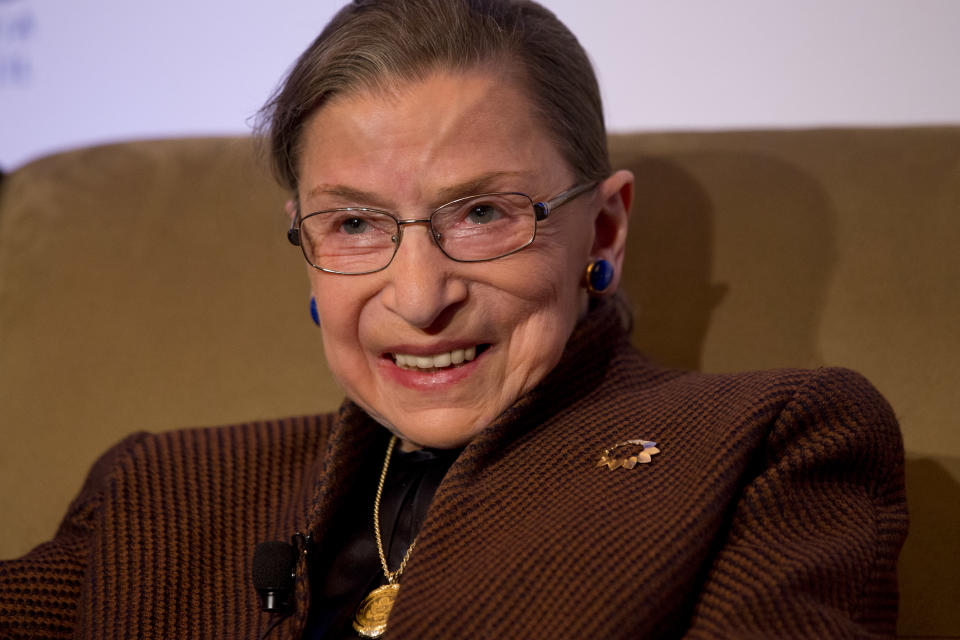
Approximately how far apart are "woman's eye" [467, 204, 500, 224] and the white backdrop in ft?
2.31

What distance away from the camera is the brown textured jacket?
3.57ft

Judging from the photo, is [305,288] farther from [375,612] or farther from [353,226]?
[375,612]

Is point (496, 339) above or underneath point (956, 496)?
above

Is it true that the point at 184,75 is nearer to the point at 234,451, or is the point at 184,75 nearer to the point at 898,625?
the point at 234,451

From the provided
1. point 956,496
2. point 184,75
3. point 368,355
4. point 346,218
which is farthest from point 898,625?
point 184,75

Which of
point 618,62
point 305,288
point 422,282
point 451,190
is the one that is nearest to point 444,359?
point 422,282

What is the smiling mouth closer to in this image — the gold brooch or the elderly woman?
the elderly woman

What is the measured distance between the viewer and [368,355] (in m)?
1.40

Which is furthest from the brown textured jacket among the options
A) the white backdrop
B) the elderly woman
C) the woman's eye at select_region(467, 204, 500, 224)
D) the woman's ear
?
the white backdrop

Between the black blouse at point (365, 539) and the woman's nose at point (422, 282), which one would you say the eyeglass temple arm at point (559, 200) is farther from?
the black blouse at point (365, 539)

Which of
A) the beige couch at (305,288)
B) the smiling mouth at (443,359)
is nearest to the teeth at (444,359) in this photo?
the smiling mouth at (443,359)

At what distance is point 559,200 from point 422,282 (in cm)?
25

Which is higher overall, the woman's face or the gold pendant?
the woman's face

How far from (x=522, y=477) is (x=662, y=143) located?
86cm
